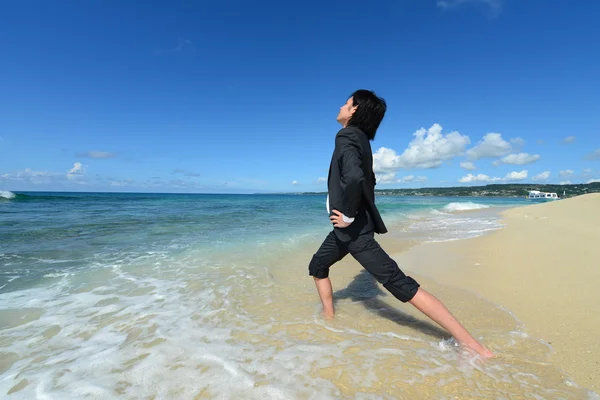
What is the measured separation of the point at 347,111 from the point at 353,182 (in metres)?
0.92

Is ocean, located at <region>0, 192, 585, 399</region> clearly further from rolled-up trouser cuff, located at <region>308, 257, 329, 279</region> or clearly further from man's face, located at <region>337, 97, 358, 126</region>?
man's face, located at <region>337, 97, 358, 126</region>

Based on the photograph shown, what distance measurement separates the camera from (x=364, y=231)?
260 cm

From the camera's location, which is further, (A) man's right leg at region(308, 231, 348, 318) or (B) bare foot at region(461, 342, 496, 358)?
(A) man's right leg at region(308, 231, 348, 318)

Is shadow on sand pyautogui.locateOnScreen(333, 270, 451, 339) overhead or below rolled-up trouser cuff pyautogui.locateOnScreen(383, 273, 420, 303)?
below

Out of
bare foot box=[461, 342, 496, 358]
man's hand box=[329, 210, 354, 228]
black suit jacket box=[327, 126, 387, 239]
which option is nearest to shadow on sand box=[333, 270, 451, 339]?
bare foot box=[461, 342, 496, 358]

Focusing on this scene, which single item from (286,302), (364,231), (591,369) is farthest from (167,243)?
(591,369)

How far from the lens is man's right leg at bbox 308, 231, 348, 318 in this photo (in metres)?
2.83

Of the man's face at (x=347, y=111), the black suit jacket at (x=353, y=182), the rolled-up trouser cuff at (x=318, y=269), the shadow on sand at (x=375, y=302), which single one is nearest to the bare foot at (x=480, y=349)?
the shadow on sand at (x=375, y=302)

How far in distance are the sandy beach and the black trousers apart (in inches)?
38.1

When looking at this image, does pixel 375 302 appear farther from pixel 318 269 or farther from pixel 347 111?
pixel 347 111

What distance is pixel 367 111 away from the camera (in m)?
2.66

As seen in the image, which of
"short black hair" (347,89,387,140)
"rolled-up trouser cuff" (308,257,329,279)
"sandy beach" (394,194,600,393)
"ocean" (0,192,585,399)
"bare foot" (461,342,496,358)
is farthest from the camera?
"rolled-up trouser cuff" (308,257,329,279)

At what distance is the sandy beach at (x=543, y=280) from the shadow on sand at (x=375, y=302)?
1.79ft

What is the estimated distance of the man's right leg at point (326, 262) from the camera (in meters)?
2.83
